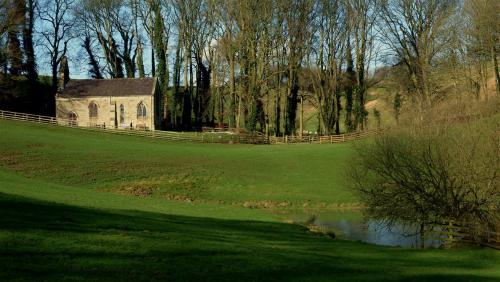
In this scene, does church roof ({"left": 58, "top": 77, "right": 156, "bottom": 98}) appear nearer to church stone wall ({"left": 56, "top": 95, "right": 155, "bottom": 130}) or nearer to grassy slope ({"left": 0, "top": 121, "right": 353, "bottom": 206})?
church stone wall ({"left": 56, "top": 95, "right": 155, "bottom": 130})

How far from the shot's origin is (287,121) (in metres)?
65.0

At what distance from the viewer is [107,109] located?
6819 centimetres

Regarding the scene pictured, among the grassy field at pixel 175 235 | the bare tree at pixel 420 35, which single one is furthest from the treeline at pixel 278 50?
the grassy field at pixel 175 235

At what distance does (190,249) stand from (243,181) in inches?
947

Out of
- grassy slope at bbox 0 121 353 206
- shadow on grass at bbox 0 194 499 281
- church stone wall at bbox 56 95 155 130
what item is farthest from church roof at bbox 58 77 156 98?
shadow on grass at bbox 0 194 499 281

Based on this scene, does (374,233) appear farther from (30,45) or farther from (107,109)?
(30,45)

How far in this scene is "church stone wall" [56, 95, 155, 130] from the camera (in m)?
67.9

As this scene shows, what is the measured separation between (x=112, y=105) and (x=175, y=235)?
5581 centimetres

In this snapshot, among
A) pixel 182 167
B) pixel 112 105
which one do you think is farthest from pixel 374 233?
pixel 112 105

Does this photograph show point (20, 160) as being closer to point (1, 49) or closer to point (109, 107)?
point (1, 49)

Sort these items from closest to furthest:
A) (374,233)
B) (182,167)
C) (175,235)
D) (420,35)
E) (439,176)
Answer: (175,235) < (439,176) < (374,233) < (182,167) < (420,35)

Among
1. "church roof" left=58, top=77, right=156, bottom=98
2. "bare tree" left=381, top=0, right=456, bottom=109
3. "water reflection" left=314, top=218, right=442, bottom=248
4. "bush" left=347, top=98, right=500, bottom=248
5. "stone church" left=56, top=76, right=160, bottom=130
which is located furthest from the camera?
"church roof" left=58, top=77, right=156, bottom=98

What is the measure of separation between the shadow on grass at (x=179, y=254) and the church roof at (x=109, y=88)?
50.8 meters

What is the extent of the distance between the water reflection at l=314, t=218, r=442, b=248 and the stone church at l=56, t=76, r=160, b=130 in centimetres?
4334
